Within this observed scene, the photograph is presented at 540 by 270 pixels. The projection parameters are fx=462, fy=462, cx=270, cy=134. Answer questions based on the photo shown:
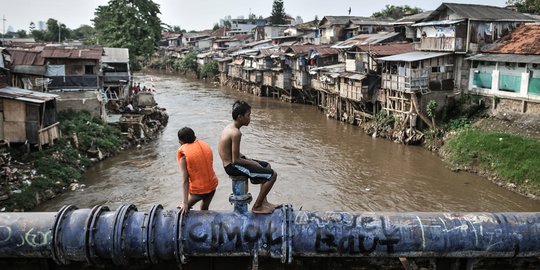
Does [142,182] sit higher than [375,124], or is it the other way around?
[375,124]

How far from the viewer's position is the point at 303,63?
136 feet

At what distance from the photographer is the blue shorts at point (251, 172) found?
6281 mm

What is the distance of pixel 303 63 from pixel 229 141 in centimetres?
3596

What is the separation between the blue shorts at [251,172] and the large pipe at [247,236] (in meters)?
0.54

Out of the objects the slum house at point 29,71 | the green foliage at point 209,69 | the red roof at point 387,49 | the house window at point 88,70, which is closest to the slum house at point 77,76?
the house window at point 88,70

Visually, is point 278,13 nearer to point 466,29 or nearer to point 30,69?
point 466,29

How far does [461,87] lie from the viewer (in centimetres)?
2708

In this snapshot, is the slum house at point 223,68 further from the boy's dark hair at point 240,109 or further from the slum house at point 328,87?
the boy's dark hair at point 240,109

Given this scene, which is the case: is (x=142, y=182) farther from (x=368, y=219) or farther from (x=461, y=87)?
(x=461, y=87)

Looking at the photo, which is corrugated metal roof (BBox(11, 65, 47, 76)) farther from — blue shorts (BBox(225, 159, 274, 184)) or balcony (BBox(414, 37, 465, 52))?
balcony (BBox(414, 37, 465, 52))

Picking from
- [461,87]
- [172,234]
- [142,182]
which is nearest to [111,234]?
[172,234]

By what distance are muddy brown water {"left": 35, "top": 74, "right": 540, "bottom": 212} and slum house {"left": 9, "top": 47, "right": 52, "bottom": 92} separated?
6.18 m

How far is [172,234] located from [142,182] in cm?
1421

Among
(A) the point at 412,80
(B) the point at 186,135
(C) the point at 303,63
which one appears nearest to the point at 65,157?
(B) the point at 186,135
